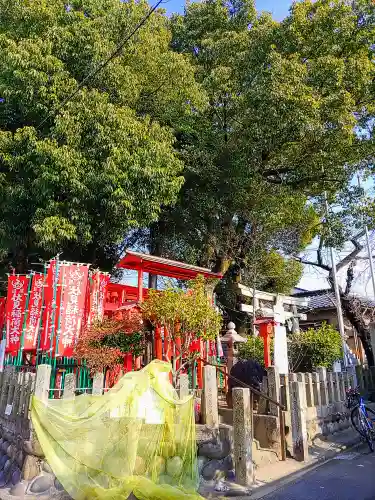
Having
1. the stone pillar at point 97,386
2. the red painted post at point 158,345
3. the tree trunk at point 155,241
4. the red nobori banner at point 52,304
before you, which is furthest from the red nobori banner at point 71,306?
the tree trunk at point 155,241

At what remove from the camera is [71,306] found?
10.0 m

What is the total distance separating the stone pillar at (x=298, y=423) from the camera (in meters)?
8.20

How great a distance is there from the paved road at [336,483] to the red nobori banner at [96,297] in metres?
5.93

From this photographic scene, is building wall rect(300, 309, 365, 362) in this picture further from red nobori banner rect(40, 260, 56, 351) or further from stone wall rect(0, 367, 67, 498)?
Answer: stone wall rect(0, 367, 67, 498)

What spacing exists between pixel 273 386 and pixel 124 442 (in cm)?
415

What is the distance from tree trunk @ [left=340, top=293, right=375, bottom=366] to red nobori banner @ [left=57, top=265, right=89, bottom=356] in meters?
14.4

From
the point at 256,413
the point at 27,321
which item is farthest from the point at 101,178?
the point at 256,413

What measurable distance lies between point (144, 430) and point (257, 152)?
11.3 m

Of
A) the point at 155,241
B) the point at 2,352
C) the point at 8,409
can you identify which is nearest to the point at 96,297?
the point at 8,409

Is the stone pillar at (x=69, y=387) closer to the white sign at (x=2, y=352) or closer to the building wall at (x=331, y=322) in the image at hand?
the white sign at (x=2, y=352)

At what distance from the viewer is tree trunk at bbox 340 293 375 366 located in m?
19.6

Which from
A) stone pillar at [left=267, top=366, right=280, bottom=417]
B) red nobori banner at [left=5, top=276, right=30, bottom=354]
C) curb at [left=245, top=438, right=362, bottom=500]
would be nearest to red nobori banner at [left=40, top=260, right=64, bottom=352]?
red nobori banner at [left=5, top=276, right=30, bottom=354]

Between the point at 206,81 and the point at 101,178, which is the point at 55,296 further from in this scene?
the point at 206,81

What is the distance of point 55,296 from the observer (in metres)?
10.1
